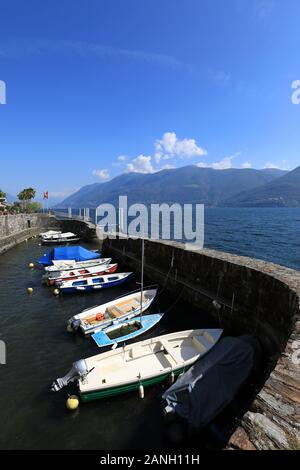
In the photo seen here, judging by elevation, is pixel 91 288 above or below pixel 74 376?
above

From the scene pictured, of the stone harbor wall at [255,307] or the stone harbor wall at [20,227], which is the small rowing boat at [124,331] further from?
the stone harbor wall at [20,227]

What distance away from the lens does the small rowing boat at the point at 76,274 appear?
22.7 meters

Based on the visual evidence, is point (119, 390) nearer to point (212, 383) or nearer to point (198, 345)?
point (212, 383)

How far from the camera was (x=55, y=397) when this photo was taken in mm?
9914

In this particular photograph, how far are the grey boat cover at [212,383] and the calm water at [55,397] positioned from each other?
115 cm

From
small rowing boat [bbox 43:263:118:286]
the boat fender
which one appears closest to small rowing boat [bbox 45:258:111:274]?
small rowing boat [bbox 43:263:118:286]

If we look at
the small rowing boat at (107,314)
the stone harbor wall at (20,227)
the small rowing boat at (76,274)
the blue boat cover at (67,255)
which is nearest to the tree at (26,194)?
the stone harbor wall at (20,227)

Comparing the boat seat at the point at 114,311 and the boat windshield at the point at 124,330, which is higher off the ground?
the boat seat at the point at 114,311

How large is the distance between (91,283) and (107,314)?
6241mm

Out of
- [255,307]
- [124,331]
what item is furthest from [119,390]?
[255,307]

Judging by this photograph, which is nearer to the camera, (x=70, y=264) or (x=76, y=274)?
(x=76, y=274)

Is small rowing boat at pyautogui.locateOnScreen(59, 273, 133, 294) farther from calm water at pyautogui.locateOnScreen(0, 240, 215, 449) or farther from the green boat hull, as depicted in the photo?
the green boat hull

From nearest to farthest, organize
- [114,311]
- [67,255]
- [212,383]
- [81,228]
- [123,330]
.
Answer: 1. [212,383]
2. [123,330]
3. [114,311]
4. [67,255]
5. [81,228]

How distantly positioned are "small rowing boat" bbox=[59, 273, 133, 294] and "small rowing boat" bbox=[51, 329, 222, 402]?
1073cm
